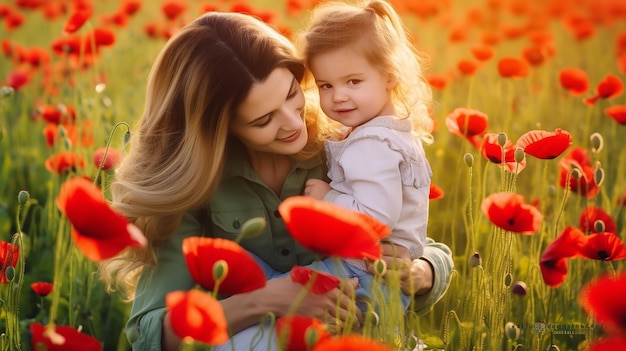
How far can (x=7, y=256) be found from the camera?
1621 millimetres

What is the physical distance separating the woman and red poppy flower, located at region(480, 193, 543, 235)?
0.25 meters

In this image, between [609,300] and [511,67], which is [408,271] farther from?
[511,67]

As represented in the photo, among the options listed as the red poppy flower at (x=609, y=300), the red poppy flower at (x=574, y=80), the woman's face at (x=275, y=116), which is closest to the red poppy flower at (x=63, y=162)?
the woman's face at (x=275, y=116)

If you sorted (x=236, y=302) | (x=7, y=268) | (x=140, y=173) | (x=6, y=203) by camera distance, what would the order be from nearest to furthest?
(x=7, y=268), (x=236, y=302), (x=140, y=173), (x=6, y=203)

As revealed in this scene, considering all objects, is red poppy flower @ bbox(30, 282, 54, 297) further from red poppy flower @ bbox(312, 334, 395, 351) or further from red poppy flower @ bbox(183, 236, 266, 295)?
red poppy flower @ bbox(312, 334, 395, 351)

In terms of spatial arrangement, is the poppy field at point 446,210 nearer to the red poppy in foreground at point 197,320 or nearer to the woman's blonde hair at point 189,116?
the red poppy in foreground at point 197,320

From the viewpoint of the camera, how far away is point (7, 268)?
1574 millimetres

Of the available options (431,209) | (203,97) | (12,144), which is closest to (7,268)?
(203,97)

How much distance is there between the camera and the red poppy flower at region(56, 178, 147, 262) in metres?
1.26

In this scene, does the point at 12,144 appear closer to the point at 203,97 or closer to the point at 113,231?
the point at 203,97

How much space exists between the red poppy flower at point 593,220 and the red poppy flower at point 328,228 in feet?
3.16

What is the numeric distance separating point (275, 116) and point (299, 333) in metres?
0.61

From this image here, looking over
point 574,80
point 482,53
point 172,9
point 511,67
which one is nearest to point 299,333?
point 574,80

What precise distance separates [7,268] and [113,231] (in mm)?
399
